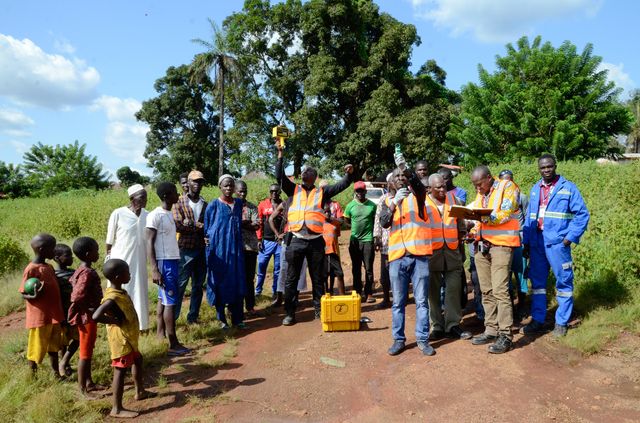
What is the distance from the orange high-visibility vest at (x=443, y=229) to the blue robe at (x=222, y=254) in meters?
2.46

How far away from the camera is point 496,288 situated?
4.78 metres

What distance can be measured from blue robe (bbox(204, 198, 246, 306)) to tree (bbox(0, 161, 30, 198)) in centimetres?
4052

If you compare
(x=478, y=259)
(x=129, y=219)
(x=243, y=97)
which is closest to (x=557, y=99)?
(x=478, y=259)

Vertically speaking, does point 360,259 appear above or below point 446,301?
above

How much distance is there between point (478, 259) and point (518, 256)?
1164mm

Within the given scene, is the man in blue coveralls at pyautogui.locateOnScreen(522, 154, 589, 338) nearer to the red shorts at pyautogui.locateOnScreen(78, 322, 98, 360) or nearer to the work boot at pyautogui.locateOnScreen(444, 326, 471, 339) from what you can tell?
the work boot at pyautogui.locateOnScreen(444, 326, 471, 339)

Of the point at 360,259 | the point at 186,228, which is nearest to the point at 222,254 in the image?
the point at 186,228

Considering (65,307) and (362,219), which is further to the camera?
(362,219)

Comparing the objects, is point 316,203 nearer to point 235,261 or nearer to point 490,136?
point 235,261

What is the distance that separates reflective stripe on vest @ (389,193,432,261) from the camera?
4.67m

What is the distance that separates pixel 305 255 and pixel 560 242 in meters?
2.99

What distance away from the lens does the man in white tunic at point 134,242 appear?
503 cm

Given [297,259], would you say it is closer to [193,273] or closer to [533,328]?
[193,273]

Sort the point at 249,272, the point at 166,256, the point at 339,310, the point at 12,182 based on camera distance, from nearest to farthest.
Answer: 1. the point at 166,256
2. the point at 339,310
3. the point at 249,272
4. the point at 12,182
